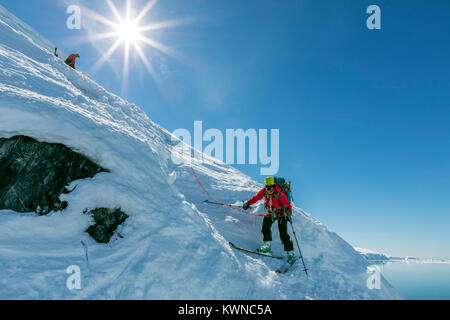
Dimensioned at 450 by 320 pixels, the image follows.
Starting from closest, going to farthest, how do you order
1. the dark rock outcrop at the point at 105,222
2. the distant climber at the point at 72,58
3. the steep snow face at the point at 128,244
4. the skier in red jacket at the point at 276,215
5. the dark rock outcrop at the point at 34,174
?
the steep snow face at the point at 128,244, the dark rock outcrop at the point at 34,174, the dark rock outcrop at the point at 105,222, the skier in red jacket at the point at 276,215, the distant climber at the point at 72,58

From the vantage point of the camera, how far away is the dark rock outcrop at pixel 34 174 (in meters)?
5.14

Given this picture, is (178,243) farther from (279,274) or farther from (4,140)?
(4,140)

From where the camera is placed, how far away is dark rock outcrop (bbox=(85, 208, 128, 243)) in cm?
548

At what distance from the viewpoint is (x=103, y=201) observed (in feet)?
19.3

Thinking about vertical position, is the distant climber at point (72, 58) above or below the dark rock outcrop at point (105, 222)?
above

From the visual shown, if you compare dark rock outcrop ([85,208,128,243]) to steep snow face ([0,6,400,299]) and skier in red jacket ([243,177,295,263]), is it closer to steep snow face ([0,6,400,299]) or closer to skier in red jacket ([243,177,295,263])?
steep snow face ([0,6,400,299])

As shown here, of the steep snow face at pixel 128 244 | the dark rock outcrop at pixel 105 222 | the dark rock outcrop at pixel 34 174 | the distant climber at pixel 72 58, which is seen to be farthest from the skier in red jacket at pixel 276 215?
the distant climber at pixel 72 58

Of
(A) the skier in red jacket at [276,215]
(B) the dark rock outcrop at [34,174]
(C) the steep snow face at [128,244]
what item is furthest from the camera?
(A) the skier in red jacket at [276,215]

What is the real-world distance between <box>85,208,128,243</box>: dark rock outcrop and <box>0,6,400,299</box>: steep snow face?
0.15 meters

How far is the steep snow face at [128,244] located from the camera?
4.47 meters

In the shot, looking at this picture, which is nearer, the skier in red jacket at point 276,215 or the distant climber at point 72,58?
the skier in red jacket at point 276,215

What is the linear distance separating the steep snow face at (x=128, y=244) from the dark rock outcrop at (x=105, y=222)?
155 millimetres

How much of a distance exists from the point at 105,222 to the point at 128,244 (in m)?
0.89

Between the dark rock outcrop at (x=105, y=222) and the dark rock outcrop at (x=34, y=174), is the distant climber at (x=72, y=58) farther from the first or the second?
the dark rock outcrop at (x=105, y=222)
